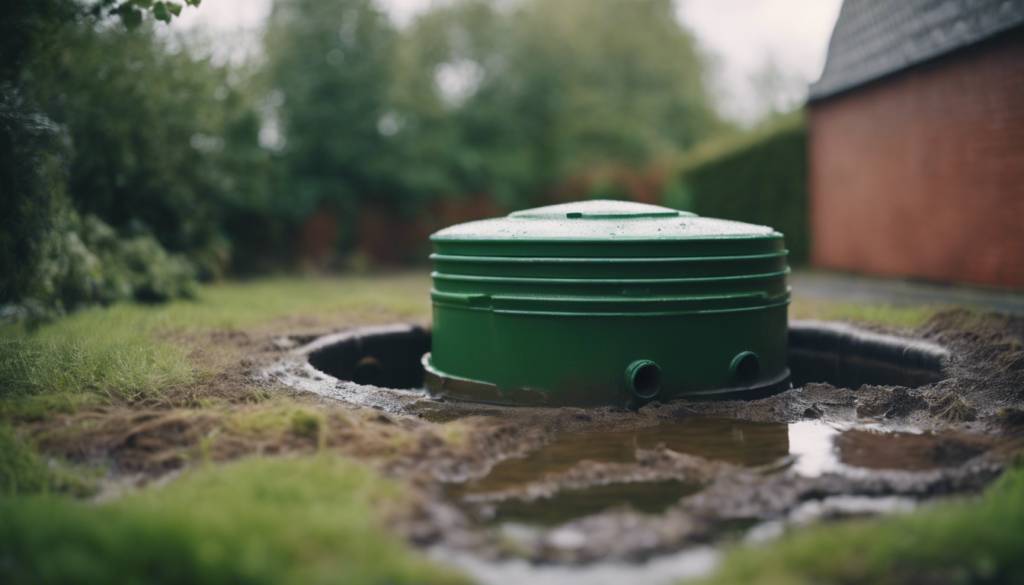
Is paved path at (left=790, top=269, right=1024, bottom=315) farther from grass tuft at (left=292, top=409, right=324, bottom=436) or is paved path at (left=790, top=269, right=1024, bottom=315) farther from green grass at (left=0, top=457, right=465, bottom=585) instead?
green grass at (left=0, top=457, right=465, bottom=585)

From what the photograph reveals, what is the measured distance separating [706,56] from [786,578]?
40935 millimetres

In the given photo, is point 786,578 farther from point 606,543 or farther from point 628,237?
point 628,237

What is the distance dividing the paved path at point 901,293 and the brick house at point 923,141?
0.33m

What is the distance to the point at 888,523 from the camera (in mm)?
2502

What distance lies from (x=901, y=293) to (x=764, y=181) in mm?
6143

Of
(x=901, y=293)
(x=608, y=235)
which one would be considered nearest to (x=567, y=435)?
(x=608, y=235)

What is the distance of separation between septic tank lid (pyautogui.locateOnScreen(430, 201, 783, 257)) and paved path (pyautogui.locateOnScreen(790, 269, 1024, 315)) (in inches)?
140

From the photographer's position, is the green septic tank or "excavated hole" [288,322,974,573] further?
the green septic tank

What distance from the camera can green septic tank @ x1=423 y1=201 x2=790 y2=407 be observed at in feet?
14.5

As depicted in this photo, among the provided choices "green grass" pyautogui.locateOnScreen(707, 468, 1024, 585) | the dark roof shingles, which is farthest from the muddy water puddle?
the dark roof shingles

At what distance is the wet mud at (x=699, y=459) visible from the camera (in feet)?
8.71

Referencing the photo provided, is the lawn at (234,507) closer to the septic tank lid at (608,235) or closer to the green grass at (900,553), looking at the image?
the green grass at (900,553)

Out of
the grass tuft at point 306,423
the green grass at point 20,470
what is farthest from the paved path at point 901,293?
the green grass at point 20,470

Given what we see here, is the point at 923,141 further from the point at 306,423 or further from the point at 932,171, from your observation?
the point at 306,423
